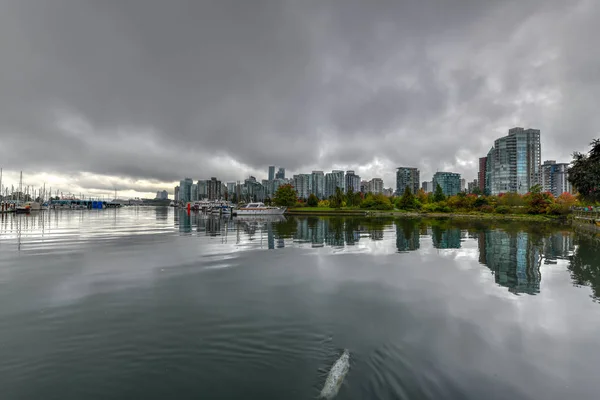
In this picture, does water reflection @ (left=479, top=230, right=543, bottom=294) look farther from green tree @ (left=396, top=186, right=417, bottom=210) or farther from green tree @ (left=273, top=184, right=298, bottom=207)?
green tree @ (left=273, top=184, right=298, bottom=207)

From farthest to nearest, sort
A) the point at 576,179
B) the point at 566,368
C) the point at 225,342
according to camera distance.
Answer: the point at 576,179, the point at 225,342, the point at 566,368

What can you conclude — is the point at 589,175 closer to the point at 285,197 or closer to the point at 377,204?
the point at 377,204

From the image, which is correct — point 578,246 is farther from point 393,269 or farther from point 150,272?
point 150,272

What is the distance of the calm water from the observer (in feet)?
20.2

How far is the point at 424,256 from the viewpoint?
21453mm

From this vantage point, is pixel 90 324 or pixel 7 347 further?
→ pixel 90 324

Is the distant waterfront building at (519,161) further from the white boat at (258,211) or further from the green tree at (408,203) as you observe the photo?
the white boat at (258,211)

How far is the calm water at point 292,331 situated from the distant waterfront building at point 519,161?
17865cm

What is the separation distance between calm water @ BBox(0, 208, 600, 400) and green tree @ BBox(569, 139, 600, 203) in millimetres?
39352

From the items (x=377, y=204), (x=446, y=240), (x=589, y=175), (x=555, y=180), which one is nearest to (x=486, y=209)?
(x=377, y=204)

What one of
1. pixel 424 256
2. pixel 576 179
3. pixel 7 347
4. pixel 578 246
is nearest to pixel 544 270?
pixel 424 256

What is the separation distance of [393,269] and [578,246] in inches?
891

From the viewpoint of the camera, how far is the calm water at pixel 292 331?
6.14 meters

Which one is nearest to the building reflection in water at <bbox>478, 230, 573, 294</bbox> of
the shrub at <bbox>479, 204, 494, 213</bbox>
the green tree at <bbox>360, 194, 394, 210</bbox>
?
the shrub at <bbox>479, 204, 494, 213</bbox>
